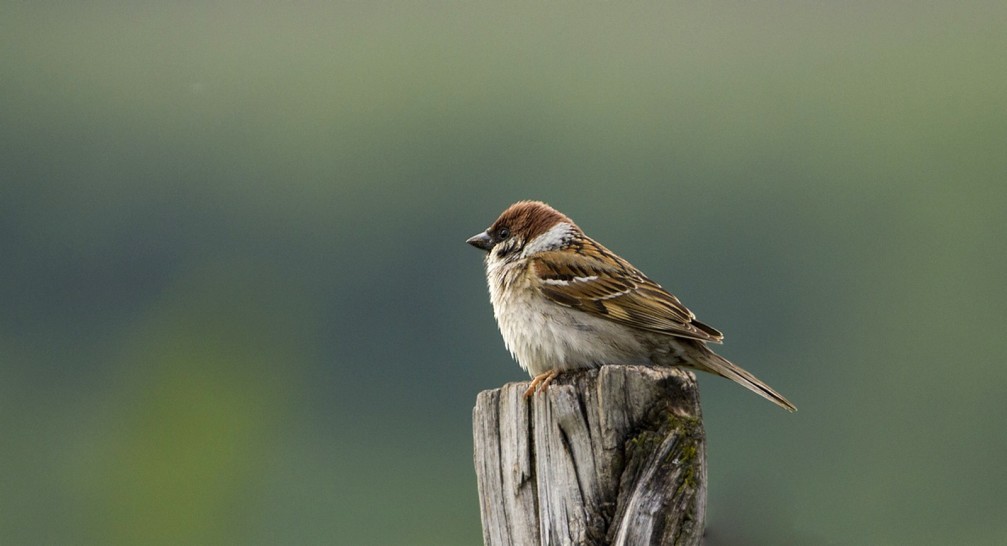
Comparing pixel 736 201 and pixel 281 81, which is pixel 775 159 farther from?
pixel 281 81

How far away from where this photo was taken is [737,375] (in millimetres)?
6941

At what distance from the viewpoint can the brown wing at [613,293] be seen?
282 inches

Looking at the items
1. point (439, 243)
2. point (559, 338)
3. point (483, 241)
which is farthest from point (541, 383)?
point (439, 243)

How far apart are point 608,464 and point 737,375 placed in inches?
79.7

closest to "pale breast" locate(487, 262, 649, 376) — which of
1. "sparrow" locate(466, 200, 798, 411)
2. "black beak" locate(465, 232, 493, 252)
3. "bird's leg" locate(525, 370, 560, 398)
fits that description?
"sparrow" locate(466, 200, 798, 411)

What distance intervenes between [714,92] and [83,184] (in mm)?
48705

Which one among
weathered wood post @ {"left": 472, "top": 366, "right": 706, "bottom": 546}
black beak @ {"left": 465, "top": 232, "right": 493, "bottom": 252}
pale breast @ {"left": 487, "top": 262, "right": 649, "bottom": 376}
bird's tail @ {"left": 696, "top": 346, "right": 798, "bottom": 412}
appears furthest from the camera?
black beak @ {"left": 465, "top": 232, "right": 493, "bottom": 252}

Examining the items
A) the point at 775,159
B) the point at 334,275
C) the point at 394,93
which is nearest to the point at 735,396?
the point at 334,275

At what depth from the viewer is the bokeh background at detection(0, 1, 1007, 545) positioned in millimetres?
38250

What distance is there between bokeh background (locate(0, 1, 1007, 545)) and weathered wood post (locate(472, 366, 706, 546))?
21cm

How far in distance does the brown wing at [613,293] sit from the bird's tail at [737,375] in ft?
0.36

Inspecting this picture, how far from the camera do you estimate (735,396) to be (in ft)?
184

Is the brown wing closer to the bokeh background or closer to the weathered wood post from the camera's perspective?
the bokeh background

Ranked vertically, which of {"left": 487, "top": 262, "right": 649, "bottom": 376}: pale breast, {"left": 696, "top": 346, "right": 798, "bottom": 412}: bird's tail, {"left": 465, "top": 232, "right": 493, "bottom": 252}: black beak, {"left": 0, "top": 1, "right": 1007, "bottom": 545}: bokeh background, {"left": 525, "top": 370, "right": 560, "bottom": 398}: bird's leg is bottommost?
{"left": 0, "top": 1, "right": 1007, "bottom": 545}: bokeh background
